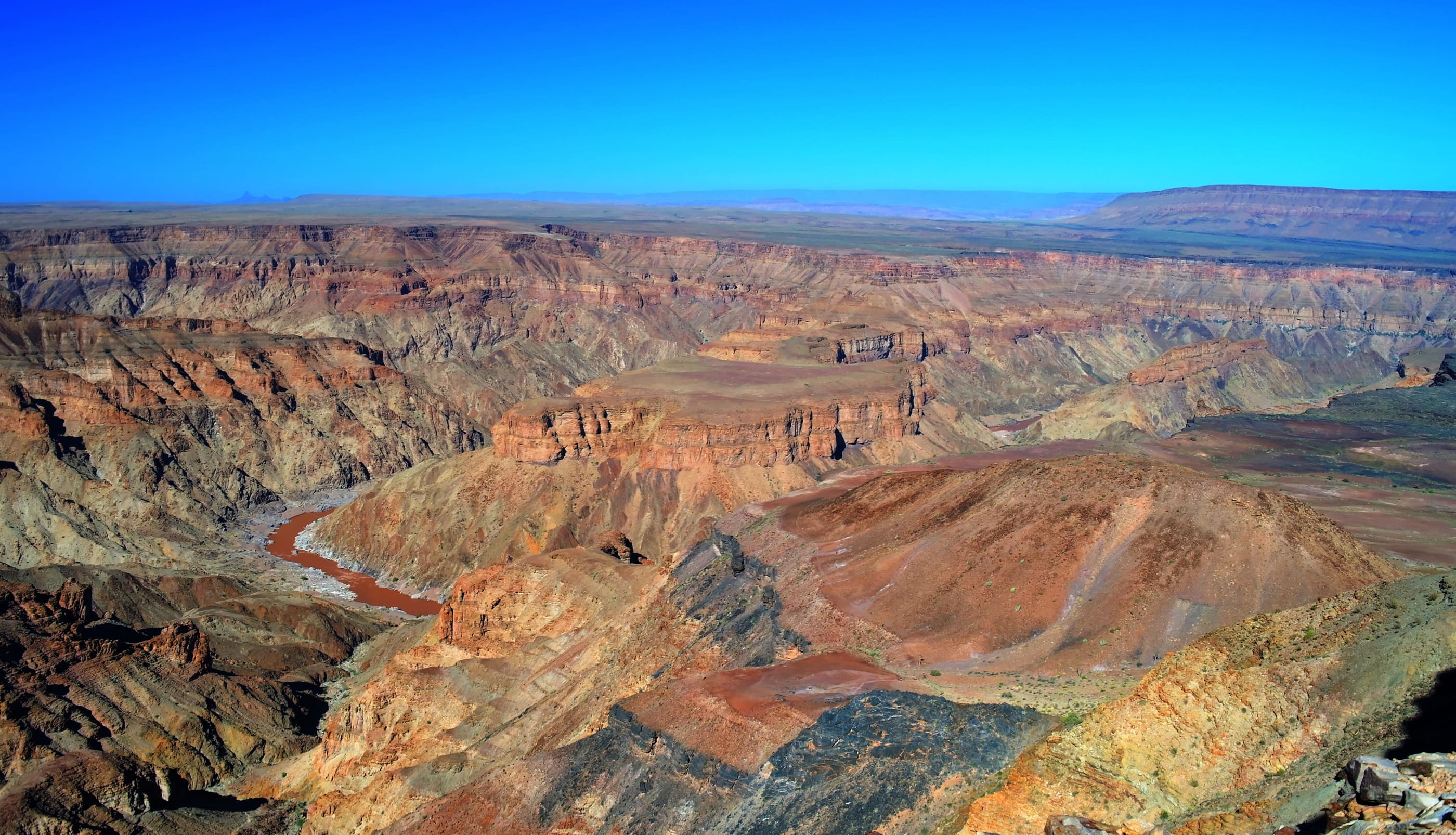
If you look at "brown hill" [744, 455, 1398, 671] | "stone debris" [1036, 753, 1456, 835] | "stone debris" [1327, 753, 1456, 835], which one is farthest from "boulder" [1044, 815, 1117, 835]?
"brown hill" [744, 455, 1398, 671]

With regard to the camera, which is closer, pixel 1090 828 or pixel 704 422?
pixel 1090 828

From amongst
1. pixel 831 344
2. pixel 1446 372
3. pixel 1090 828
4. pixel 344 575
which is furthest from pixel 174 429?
pixel 1446 372

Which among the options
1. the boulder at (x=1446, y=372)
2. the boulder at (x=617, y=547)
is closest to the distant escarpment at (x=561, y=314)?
the boulder at (x=1446, y=372)

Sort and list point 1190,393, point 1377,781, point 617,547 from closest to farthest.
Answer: point 1377,781
point 617,547
point 1190,393

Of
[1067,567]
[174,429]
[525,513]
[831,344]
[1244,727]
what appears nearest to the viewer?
[1244,727]

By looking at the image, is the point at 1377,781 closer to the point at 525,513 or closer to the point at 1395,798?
the point at 1395,798

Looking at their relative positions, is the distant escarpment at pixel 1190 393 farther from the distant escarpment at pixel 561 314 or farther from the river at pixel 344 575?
the river at pixel 344 575

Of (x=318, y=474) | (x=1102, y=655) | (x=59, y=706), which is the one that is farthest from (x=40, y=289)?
(x=1102, y=655)
